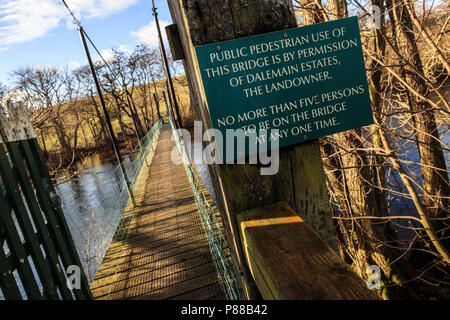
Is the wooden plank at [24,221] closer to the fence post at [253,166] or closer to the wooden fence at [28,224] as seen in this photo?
the wooden fence at [28,224]

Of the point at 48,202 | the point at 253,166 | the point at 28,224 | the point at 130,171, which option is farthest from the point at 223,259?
the point at 130,171

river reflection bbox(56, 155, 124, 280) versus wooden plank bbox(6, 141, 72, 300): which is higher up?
wooden plank bbox(6, 141, 72, 300)

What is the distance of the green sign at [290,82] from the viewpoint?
93cm

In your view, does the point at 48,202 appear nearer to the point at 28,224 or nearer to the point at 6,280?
the point at 28,224

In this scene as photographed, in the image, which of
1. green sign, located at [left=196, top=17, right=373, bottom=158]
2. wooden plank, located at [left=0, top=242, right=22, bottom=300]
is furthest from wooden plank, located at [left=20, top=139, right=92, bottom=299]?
green sign, located at [left=196, top=17, right=373, bottom=158]

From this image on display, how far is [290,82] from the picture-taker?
3.28 ft

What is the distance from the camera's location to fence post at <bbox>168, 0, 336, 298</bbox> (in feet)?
2.97

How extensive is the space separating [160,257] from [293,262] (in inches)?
188

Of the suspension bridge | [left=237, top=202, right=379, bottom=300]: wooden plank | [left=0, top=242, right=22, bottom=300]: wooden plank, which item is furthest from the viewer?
the suspension bridge

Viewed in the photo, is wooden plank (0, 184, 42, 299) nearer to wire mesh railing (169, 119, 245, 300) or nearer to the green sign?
wire mesh railing (169, 119, 245, 300)

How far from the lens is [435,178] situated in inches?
233

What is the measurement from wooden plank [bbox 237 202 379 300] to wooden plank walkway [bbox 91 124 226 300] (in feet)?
10.4

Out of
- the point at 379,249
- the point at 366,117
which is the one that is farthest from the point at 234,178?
the point at 379,249

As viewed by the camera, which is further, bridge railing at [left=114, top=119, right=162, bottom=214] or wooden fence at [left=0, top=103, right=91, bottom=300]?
bridge railing at [left=114, top=119, right=162, bottom=214]
